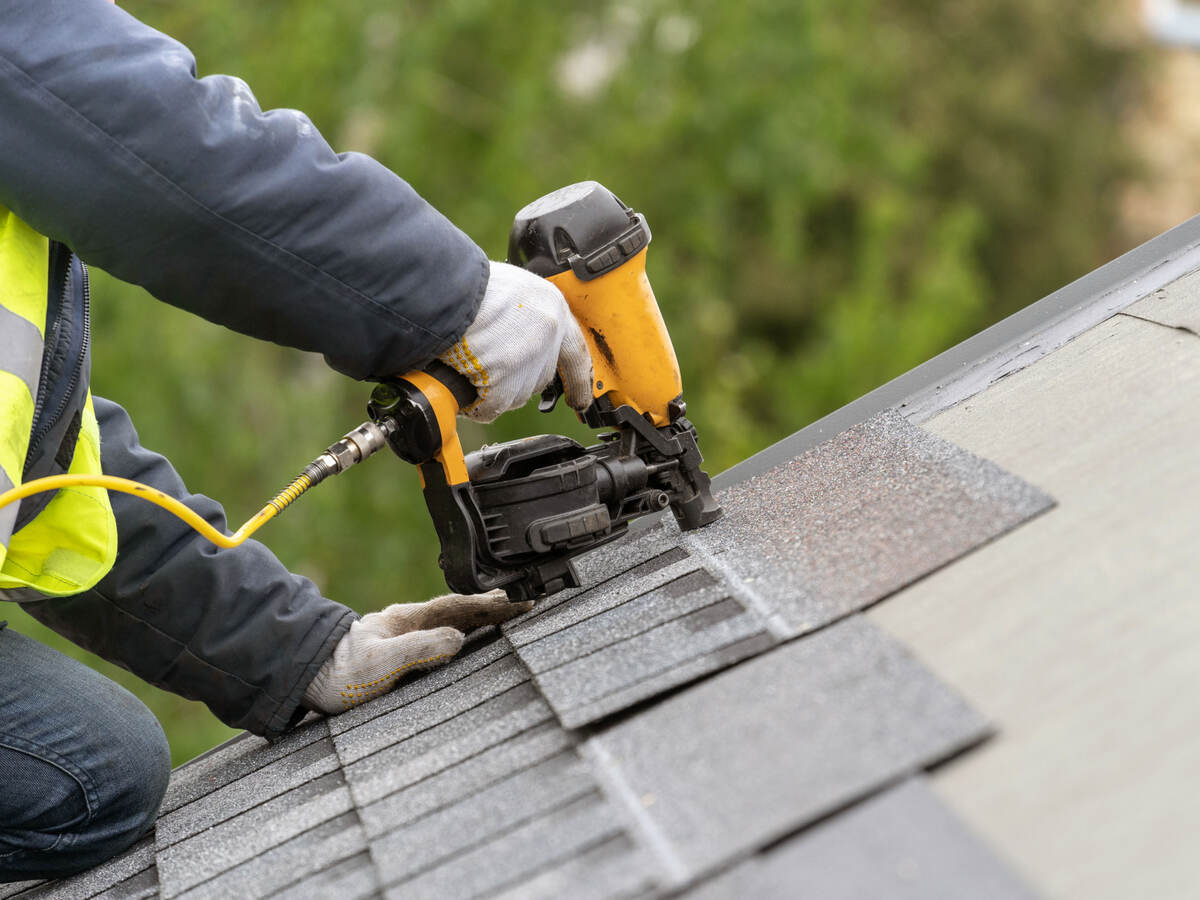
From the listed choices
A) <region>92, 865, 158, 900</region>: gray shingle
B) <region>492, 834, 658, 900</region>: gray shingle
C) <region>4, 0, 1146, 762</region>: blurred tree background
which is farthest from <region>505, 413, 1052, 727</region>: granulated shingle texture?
<region>4, 0, 1146, 762</region>: blurred tree background

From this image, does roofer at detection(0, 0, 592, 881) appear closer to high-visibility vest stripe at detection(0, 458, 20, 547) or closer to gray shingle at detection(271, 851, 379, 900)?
high-visibility vest stripe at detection(0, 458, 20, 547)

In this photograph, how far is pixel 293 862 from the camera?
167 cm

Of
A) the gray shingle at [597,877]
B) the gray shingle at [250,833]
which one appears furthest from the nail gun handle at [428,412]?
the gray shingle at [597,877]

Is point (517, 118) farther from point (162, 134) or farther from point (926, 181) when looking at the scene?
point (926, 181)

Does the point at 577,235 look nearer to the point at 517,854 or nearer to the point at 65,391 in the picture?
the point at 65,391

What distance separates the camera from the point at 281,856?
1701 mm

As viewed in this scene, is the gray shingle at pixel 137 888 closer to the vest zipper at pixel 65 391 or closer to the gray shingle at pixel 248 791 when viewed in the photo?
the gray shingle at pixel 248 791

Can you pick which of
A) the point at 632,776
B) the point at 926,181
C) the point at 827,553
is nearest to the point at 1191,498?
the point at 827,553

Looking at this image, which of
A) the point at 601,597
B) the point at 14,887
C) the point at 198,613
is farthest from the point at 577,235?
the point at 14,887

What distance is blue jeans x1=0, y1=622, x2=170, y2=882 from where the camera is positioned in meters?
2.02

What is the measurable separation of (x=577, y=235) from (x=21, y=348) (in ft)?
3.09

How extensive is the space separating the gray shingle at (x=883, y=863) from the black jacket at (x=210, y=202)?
1092mm

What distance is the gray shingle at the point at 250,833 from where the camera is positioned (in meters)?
1.76

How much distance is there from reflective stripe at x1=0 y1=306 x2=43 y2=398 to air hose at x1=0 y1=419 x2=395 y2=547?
6.3 inches
